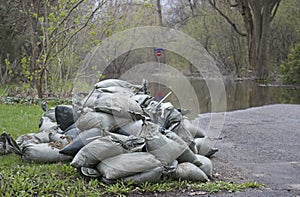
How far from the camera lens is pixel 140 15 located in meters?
17.5

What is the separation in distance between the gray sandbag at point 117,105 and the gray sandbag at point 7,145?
99 cm

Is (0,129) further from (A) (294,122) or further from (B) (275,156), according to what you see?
(A) (294,122)

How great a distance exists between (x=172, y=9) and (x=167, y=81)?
869 inches

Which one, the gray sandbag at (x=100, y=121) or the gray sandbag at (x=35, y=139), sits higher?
the gray sandbag at (x=100, y=121)

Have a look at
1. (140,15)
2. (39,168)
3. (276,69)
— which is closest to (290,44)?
(276,69)

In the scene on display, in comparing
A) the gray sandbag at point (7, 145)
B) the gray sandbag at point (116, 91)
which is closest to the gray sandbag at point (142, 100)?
the gray sandbag at point (116, 91)

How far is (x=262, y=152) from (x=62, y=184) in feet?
11.4

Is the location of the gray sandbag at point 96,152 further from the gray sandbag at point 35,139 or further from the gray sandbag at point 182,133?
the gray sandbag at point 35,139

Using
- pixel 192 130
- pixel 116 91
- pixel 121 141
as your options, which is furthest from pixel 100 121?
pixel 192 130

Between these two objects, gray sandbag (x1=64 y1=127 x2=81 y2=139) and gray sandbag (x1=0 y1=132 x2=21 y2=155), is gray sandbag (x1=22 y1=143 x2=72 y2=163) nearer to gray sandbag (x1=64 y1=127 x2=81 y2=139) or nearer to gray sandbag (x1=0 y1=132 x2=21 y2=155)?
gray sandbag (x1=0 y1=132 x2=21 y2=155)

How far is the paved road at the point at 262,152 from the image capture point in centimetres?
479

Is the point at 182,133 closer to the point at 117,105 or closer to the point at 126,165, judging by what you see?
the point at 117,105

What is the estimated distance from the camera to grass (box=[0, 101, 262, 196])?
384cm

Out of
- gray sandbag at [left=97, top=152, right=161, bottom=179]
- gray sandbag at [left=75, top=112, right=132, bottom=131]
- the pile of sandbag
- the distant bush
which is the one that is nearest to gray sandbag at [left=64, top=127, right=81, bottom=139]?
the pile of sandbag
